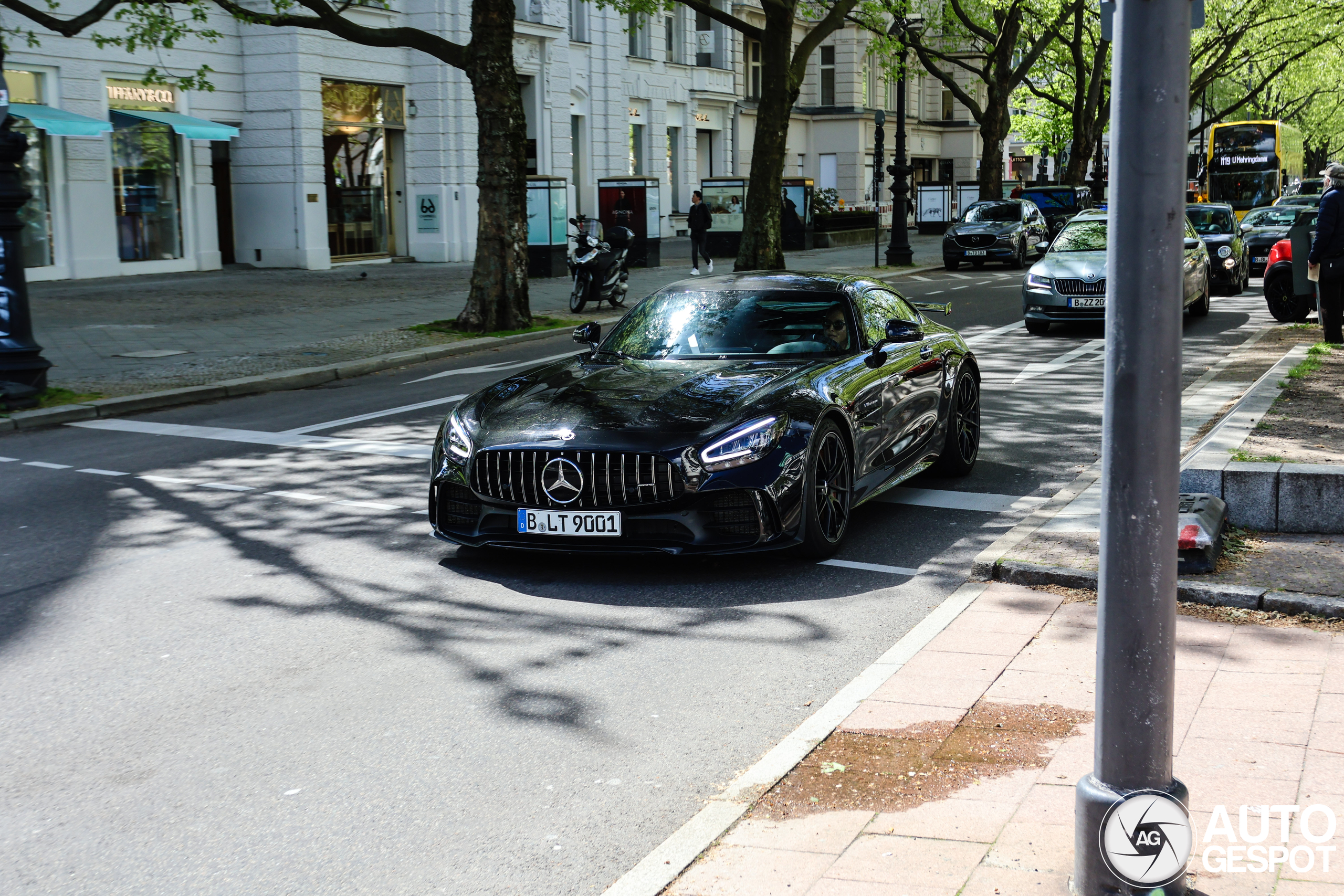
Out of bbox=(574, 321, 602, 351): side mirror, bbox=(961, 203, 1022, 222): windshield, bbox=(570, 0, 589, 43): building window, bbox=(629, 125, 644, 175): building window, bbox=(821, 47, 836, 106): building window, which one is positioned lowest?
bbox=(574, 321, 602, 351): side mirror

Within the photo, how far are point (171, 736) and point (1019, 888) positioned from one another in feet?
9.23

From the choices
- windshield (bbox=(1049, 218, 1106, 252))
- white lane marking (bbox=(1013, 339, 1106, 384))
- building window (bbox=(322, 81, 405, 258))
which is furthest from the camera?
building window (bbox=(322, 81, 405, 258))

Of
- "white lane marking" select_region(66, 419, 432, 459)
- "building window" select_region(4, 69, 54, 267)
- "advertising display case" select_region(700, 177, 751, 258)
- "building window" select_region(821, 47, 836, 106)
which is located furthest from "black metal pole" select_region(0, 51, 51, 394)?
"building window" select_region(821, 47, 836, 106)

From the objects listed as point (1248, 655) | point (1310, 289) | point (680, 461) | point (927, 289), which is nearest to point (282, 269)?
point (927, 289)

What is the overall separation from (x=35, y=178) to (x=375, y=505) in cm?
2014

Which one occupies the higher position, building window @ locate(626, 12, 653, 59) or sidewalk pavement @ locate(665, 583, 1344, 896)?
building window @ locate(626, 12, 653, 59)

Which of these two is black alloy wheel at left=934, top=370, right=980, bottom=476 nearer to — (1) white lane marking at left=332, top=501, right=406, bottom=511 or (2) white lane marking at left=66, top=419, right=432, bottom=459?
(1) white lane marking at left=332, top=501, right=406, bottom=511

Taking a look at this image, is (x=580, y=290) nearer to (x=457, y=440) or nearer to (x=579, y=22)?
(x=457, y=440)

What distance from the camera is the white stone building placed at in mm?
26172

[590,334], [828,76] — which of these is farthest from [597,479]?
[828,76]

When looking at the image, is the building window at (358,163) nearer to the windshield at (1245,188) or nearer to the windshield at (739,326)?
the windshield at (739,326)

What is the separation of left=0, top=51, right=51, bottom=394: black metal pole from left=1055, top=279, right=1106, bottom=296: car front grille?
465 inches

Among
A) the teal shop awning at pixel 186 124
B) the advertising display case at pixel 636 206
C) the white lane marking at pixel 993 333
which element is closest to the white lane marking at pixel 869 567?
the white lane marking at pixel 993 333

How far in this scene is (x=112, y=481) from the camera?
9352mm
